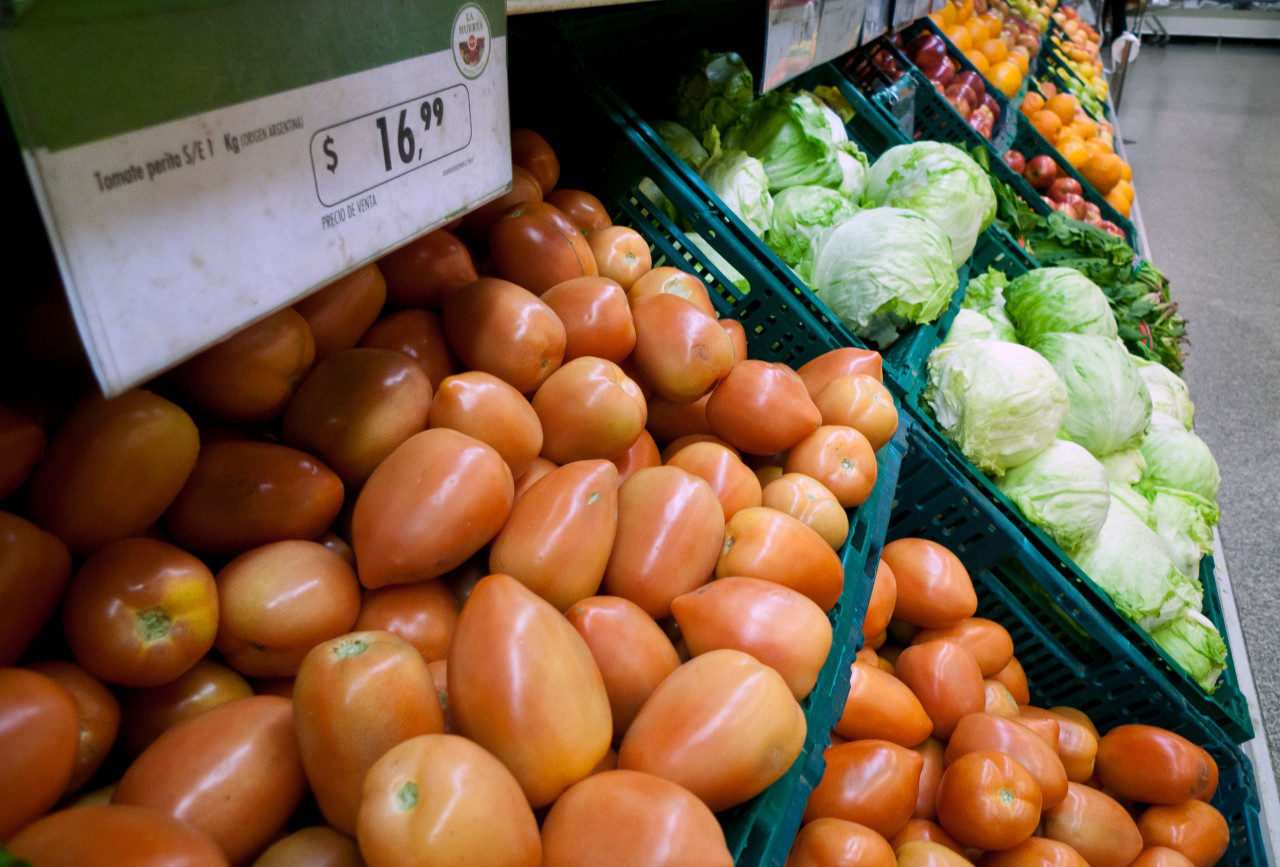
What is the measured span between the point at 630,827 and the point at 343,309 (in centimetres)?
59

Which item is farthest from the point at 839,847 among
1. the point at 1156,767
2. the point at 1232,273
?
the point at 1232,273

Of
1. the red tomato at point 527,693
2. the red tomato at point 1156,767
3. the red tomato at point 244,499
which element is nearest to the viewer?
the red tomato at point 527,693

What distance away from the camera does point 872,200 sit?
2.26 metres

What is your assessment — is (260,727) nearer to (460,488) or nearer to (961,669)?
(460,488)

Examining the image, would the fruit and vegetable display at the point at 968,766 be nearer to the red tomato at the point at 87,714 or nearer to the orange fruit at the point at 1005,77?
the red tomato at the point at 87,714

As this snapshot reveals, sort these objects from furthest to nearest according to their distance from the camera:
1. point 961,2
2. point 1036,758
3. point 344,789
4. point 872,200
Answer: point 961,2
point 872,200
point 1036,758
point 344,789

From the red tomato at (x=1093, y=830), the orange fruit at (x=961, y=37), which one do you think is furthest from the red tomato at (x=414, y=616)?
the orange fruit at (x=961, y=37)

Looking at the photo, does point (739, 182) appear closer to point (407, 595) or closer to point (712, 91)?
point (712, 91)

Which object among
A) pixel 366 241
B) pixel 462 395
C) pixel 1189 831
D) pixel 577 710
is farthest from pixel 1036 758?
pixel 366 241

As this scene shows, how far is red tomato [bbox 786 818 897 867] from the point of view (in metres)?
0.93

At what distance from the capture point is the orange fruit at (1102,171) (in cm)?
359

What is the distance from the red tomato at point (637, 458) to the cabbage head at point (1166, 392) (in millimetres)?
1887

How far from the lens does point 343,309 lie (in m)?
0.84

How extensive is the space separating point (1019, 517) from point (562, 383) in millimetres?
1056
